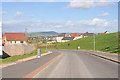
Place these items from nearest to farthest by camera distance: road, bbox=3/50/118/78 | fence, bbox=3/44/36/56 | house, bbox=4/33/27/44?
road, bbox=3/50/118/78, fence, bbox=3/44/36/56, house, bbox=4/33/27/44

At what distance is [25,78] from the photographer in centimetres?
1162

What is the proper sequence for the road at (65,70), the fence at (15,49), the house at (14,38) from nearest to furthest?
the road at (65,70), the fence at (15,49), the house at (14,38)

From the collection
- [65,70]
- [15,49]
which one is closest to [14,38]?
[15,49]

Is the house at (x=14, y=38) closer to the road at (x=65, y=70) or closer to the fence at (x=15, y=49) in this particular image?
the fence at (x=15, y=49)

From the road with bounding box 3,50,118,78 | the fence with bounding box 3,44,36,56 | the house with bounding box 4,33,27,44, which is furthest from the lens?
the house with bounding box 4,33,27,44

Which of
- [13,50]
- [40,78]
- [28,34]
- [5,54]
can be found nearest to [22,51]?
[13,50]

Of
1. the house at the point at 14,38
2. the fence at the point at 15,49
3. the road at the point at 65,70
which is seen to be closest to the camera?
the road at the point at 65,70

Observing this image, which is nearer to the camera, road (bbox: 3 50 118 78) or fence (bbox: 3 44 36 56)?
road (bbox: 3 50 118 78)

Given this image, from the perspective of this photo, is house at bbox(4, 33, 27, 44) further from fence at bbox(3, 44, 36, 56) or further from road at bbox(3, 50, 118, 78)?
road at bbox(3, 50, 118, 78)

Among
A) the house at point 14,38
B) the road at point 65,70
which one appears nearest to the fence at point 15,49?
the road at point 65,70

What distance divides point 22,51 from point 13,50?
3098mm

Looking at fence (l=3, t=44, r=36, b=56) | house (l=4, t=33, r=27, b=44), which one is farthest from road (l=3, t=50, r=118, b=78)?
house (l=4, t=33, r=27, b=44)

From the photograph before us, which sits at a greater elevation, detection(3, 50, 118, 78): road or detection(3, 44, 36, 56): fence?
detection(3, 44, 36, 56): fence

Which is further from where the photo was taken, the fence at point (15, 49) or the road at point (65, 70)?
the fence at point (15, 49)
